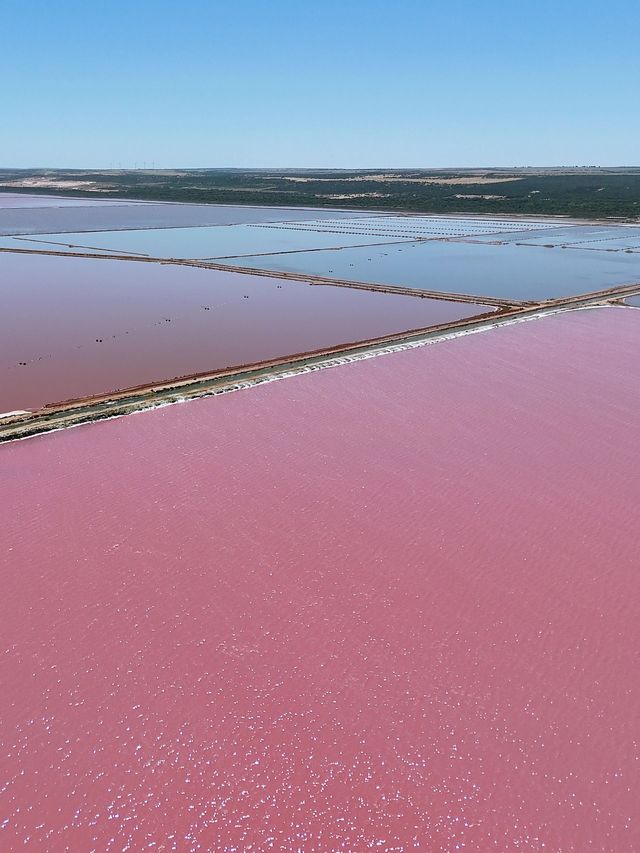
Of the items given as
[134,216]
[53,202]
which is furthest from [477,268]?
[53,202]

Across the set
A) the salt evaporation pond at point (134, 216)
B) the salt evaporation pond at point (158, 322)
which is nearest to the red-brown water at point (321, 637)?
the salt evaporation pond at point (158, 322)

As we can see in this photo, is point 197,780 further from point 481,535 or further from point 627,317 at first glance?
point 627,317

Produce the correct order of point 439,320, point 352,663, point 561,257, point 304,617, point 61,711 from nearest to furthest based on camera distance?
point 61,711 → point 352,663 → point 304,617 → point 439,320 → point 561,257

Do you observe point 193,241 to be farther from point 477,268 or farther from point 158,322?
point 158,322

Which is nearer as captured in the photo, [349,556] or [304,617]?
[304,617]

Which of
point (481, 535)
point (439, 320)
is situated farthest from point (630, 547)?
point (439, 320)

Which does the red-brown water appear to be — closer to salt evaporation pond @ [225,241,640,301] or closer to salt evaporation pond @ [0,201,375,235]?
salt evaporation pond @ [225,241,640,301]
